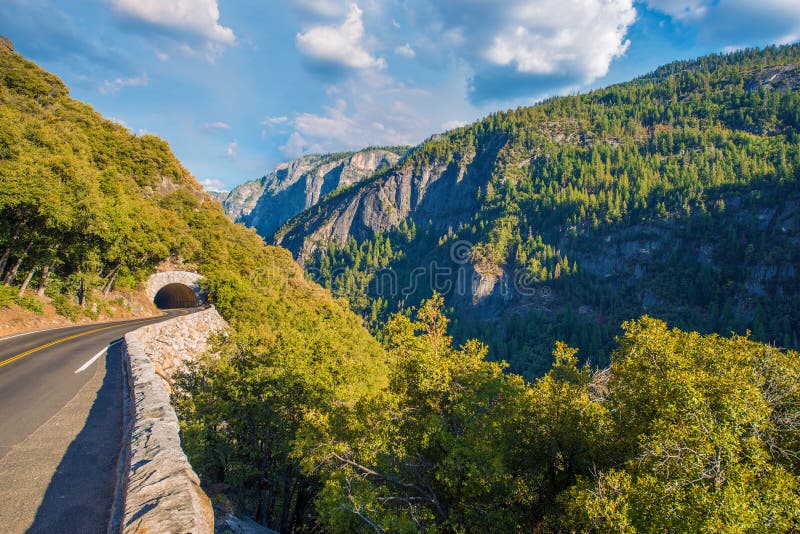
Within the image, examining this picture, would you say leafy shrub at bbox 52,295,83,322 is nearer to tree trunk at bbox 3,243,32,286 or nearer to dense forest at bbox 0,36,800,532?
tree trunk at bbox 3,243,32,286

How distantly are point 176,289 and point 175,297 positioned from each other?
2.56m

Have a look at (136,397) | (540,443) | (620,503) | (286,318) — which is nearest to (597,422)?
(540,443)

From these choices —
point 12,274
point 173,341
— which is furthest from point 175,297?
point 173,341

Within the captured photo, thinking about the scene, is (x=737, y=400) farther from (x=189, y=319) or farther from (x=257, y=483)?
(x=189, y=319)

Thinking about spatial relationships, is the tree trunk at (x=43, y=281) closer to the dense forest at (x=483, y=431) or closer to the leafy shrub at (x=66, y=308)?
the leafy shrub at (x=66, y=308)

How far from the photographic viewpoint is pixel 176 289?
44781mm

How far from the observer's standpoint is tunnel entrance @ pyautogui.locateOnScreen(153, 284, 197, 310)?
43.7 meters

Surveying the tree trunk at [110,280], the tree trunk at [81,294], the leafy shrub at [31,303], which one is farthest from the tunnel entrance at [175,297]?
the leafy shrub at [31,303]

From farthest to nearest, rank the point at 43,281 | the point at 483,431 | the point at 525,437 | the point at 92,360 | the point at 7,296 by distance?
the point at 43,281, the point at 7,296, the point at 92,360, the point at 525,437, the point at 483,431

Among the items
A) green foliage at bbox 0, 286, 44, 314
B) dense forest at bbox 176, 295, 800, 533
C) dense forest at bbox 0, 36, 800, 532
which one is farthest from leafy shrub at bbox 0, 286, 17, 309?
dense forest at bbox 176, 295, 800, 533

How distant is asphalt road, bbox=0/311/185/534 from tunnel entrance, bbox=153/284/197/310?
1102 inches

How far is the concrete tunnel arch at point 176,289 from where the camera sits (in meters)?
40.7

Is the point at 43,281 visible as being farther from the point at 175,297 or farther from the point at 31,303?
the point at 175,297

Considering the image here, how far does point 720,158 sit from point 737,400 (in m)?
256
